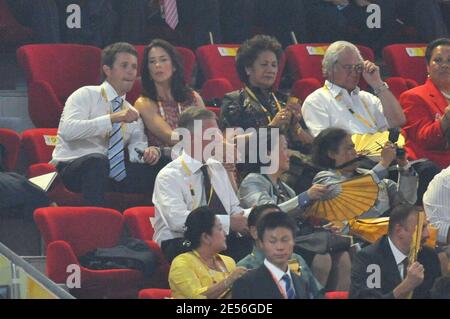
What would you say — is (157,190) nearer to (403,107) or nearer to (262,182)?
(262,182)

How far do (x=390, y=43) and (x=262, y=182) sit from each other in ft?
11.2

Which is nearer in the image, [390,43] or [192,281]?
[192,281]

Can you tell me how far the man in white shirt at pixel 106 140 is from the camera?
8328 millimetres

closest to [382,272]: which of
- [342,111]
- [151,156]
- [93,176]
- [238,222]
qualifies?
[238,222]

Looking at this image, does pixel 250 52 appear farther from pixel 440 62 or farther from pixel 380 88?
pixel 440 62

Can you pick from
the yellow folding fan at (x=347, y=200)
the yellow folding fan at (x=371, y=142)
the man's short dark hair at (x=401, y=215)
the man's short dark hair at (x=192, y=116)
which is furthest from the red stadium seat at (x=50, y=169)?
the man's short dark hair at (x=401, y=215)

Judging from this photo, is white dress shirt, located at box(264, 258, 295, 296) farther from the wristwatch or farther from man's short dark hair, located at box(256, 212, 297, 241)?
the wristwatch

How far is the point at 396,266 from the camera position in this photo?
7.73 m

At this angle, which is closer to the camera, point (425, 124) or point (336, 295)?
point (336, 295)

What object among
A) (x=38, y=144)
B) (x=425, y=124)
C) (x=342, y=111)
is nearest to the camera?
(x=38, y=144)

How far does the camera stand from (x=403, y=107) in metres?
9.44

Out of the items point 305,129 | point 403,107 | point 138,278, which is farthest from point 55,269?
point 403,107

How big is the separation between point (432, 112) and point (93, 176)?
2.07 metres

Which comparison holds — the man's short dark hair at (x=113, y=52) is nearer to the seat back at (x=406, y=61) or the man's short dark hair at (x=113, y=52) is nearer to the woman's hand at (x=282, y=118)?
the woman's hand at (x=282, y=118)
